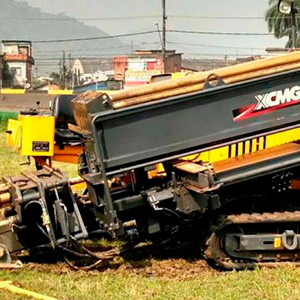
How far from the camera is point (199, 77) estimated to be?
5840mm

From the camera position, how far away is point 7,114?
2527 cm

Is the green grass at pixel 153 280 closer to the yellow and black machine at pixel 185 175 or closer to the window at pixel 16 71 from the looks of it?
the yellow and black machine at pixel 185 175

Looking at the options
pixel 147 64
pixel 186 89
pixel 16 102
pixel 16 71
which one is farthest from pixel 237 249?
pixel 16 71

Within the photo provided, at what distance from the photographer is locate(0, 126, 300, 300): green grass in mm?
5266

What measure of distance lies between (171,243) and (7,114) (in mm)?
19179

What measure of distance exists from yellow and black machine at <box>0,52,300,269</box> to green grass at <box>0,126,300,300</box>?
245 millimetres

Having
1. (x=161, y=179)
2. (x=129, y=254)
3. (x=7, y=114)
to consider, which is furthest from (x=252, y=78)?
(x=7, y=114)

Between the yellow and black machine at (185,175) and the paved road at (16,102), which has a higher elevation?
the yellow and black machine at (185,175)

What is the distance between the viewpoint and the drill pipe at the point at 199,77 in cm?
577

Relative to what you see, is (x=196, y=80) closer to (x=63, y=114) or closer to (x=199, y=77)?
(x=199, y=77)

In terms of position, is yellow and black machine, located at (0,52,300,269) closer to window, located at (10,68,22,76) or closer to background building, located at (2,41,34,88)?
background building, located at (2,41,34,88)

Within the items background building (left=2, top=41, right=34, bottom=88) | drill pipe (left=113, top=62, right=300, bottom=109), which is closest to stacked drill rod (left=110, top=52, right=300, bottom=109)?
drill pipe (left=113, top=62, right=300, bottom=109)

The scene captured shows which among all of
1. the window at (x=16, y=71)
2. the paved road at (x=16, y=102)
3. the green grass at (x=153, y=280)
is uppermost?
the green grass at (x=153, y=280)

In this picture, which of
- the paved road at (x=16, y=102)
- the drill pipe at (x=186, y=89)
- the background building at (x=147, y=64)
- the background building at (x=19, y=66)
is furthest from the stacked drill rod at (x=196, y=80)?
the background building at (x=19, y=66)
